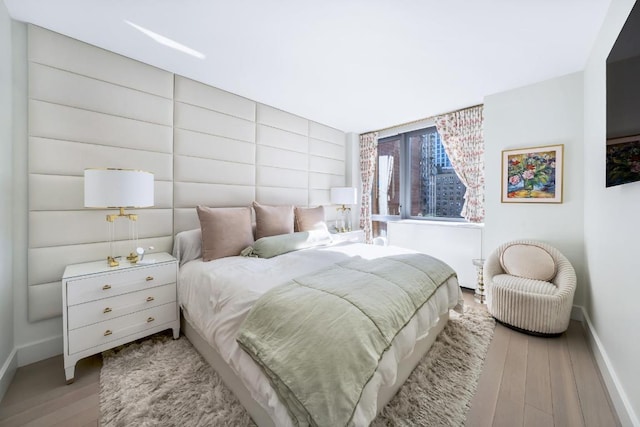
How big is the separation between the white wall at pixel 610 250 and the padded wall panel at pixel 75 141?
11.5 feet

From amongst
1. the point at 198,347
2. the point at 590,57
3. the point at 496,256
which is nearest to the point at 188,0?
the point at 198,347

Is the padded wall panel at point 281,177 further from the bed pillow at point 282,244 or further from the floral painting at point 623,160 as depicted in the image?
the floral painting at point 623,160

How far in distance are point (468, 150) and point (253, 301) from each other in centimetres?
343

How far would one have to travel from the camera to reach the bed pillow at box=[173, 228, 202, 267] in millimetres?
2420

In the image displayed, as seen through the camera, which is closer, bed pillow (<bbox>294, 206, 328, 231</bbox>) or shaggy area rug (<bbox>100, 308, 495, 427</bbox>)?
shaggy area rug (<bbox>100, 308, 495, 427</bbox>)

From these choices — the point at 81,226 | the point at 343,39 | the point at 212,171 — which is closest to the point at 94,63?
the point at 212,171

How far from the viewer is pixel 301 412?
3.27 feet

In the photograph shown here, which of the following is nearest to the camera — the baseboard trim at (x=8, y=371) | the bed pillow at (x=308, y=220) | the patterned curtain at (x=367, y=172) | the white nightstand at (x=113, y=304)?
the baseboard trim at (x=8, y=371)

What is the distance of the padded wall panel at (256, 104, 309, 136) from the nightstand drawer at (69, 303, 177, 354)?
240 cm

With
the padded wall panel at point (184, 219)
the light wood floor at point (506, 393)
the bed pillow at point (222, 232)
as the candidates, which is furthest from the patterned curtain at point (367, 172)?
the padded wall panel at point (184, 219)

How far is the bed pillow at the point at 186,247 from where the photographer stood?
2.42 meters

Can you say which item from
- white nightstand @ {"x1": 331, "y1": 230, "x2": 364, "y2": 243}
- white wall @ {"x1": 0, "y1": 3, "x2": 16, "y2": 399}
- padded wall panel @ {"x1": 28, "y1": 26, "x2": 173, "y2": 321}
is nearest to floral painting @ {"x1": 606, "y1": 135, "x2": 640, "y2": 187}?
white nightstand @ {"x1": 331, "y1": 230, "x2": 364, "y2": 243}

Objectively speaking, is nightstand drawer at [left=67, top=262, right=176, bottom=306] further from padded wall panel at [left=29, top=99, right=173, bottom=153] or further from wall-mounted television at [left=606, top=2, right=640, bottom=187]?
wall-mounted television at [left=606, top=2, right=640, bottom=187]

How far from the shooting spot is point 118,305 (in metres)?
1.85
